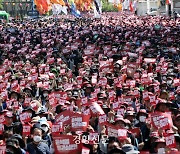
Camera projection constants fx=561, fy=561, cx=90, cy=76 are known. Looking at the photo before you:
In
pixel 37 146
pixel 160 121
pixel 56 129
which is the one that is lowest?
pixel 37 146

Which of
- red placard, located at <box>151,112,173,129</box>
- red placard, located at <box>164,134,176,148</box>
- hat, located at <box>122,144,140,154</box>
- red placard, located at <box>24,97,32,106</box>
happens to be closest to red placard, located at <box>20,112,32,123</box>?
red placard, located at <box>24,97,32,106</box>

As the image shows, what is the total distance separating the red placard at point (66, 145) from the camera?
296 inches

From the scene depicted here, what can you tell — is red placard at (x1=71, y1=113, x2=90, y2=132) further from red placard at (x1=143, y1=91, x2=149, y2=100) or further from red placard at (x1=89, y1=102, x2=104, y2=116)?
red placard at (x1=143, y1=91, x2=149, y2=100)

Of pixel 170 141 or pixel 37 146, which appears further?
pixel 37 146

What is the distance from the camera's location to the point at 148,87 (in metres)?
12.6

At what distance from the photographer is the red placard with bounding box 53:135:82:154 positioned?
7.52 m

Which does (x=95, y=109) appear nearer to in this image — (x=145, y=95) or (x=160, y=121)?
(x=160, y=121)

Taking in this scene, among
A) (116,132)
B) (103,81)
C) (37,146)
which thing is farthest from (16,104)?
(116,132)

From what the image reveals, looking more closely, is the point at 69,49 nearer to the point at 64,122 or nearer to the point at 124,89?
the point at 124,89

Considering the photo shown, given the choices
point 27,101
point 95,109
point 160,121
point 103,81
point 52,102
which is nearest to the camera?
point 160,121

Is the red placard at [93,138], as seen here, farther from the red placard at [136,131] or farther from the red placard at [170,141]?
the red placard at [170,141]

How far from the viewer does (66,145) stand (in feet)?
24.8

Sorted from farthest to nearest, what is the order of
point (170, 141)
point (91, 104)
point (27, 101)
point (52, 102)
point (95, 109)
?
point (27, 101) → point (52, 102) → point (91, 104) → point (95, 109) → point (170, 141)

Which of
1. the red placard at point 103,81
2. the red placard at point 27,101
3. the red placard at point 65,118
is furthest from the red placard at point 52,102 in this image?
the red placard at point 65,118
